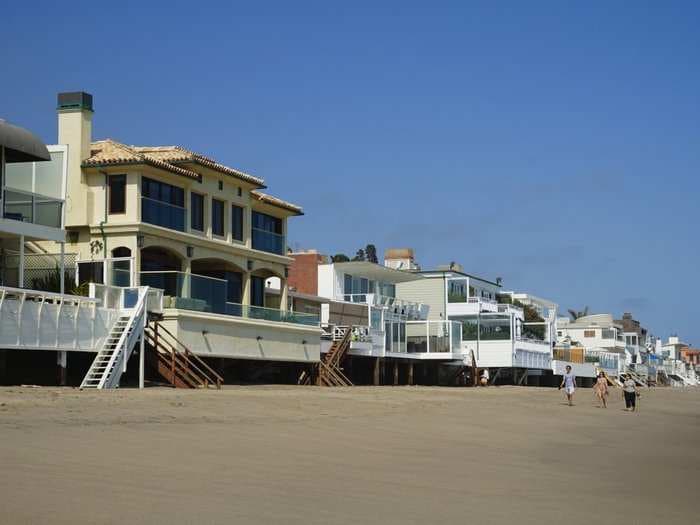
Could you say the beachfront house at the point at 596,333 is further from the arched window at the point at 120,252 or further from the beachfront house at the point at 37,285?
the beachfront house at the point at 37,285

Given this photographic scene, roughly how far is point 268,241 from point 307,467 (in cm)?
3324

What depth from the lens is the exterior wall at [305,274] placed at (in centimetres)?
5819

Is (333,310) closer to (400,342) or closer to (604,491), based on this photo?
(400,342)

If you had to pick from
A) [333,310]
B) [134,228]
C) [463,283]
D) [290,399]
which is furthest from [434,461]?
[463,283]

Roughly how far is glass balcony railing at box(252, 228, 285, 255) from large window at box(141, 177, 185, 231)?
5921mm

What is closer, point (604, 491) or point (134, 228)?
point (604, 491)

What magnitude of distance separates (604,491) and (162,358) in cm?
2231

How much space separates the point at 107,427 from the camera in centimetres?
1559

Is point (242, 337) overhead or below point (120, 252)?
below

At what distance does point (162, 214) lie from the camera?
1489 inches

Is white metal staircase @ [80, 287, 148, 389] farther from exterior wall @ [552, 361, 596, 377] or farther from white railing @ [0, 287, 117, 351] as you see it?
exterior wall @ [552, 361, 596, 377]

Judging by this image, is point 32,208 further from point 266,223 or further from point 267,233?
point 266,223

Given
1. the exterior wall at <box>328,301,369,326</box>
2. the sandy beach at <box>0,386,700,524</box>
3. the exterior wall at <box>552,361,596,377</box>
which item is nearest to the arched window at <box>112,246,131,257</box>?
the sandy beach at <box>0,386,700,524</box>

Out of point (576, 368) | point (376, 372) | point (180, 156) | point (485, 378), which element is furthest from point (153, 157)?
point (576, 368)
